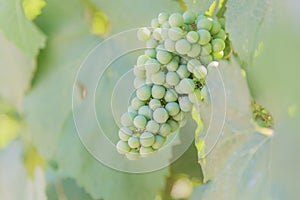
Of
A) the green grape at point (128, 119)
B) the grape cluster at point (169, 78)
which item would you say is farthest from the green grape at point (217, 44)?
the green grape at point (128, 119)

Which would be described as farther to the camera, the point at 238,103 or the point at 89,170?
the point at 89,170

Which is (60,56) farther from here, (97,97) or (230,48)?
(230,48)

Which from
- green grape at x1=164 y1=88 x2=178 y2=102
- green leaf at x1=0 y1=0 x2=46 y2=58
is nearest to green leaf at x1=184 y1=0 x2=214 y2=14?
green grape at x1=164 y1=88 x2=178 y2=102

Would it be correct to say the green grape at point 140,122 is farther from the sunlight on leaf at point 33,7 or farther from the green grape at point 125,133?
the sunlight on leaf at point 33,7

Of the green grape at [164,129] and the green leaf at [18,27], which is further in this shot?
the green leaf at [18,27]

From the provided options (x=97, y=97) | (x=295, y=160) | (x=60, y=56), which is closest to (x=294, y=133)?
(x=295, y=160)

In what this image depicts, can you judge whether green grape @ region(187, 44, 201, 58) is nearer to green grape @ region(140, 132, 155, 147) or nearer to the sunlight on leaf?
green grape @ region(140, 132, 155, 147)

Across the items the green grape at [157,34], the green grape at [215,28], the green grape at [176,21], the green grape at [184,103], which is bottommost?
the green grape at [184,103]
